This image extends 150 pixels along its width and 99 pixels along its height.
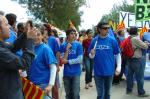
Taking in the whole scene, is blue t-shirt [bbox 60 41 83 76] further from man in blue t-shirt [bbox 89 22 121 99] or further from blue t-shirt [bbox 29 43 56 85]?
blue t-shirt [bbox 29 43 56 85]

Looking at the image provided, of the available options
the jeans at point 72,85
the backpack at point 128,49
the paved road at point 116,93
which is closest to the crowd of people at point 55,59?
the jeans at point 72,85

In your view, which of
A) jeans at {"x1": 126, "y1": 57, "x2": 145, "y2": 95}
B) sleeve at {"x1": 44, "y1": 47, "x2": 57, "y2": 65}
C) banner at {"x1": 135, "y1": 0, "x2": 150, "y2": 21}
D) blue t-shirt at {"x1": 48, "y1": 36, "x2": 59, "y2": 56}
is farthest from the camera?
banner at {"x1": 135, "y1": 0, "x2": 150, "y2": 21}

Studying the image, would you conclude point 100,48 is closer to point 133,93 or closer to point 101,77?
point 101,77

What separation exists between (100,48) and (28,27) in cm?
369

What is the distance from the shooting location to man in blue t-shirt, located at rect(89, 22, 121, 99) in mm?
8242

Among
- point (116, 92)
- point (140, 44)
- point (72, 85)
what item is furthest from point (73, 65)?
point (116, 92)

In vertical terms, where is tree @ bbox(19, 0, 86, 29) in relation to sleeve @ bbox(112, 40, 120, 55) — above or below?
below

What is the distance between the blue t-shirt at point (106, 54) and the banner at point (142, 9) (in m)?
5.16

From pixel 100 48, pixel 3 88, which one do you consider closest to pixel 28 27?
pixel 3 88

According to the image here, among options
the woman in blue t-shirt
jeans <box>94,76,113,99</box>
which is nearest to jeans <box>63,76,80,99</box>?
jeans <box>94,76,113,99</box>

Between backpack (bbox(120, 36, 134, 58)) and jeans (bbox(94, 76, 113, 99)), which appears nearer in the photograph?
jeans (bbox(94, 76, 113, 99))

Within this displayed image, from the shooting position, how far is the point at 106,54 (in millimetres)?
8234

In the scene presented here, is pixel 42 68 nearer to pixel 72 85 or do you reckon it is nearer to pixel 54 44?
pixel 72 85

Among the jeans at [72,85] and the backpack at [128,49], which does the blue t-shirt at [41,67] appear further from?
the backpack at [128,49]
